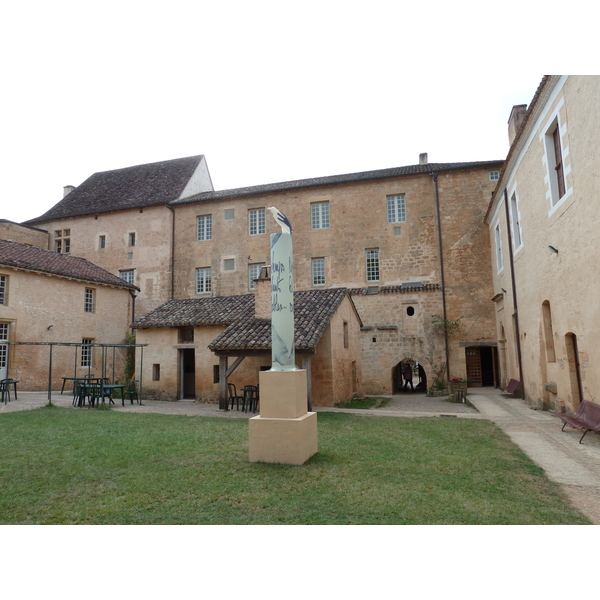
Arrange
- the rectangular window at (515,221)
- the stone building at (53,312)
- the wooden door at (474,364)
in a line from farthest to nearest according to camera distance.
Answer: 1. the wooden door at (474,364)
2. the stone building at (53,312)
3. the rectangular window at (515,221)

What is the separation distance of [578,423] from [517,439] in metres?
1.11

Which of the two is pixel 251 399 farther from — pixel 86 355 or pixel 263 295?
pixel 86 355

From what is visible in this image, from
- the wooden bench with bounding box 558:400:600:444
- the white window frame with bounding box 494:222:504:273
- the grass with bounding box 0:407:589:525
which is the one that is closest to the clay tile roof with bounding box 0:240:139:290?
the grass with bounding box 0:407:589:525

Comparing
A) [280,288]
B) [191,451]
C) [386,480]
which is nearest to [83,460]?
[191,451]

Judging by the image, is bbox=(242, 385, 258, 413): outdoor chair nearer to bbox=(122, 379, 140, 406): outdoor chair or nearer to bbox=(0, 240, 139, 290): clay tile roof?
bbox=(122, 379, 140, 406): outdoor chair

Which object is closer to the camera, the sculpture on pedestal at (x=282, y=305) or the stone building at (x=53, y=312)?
the sculpture on pedestal at (x=282, y=305)

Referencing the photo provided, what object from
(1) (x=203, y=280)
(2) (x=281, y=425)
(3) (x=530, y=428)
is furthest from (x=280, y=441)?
(1) (x=203, y=280)

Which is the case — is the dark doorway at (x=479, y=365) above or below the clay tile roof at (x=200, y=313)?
below

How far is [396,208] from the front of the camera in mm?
22172

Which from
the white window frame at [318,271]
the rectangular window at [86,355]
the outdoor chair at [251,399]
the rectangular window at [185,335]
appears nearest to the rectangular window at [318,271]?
the white window frame at [318,271]

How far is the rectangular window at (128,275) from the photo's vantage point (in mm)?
25531

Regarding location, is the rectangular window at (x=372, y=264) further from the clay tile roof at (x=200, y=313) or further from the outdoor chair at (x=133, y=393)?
the outdoor chair at (x=133, y=393)

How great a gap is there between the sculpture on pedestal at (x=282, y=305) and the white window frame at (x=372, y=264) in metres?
15.3

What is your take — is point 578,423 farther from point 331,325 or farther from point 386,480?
point 331,325
